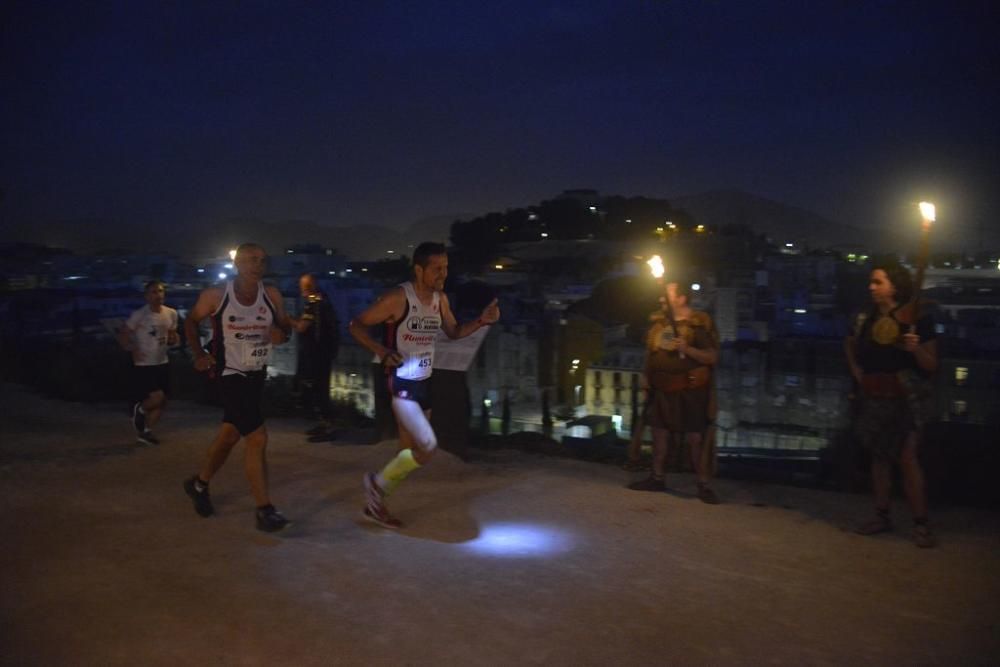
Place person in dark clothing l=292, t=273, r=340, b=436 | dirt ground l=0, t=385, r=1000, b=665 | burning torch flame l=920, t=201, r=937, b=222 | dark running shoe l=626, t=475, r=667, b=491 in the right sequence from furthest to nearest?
person in dark clothing l=292, t=273, r=340, b=436
dark running shoe l=626, t=475, r=667, b=491
burning torch flame l=920, t=201, r=937, b=222
dirt ground l=0, t=385, r=1000, b=665

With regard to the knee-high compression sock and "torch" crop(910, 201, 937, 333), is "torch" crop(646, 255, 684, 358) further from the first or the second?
the knee-high compression sock

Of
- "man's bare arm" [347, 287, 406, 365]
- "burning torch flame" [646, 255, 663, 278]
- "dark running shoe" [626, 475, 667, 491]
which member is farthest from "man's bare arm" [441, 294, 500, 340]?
"dark running shoe" [626, 475, 667, 491]

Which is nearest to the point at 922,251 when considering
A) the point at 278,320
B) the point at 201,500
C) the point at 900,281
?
the point at 900,281

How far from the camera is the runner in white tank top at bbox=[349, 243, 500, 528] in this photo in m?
5.63

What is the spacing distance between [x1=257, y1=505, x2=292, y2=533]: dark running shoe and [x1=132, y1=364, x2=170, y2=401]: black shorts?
3741mm

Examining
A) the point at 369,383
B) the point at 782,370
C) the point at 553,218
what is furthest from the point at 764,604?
the point at 553,218

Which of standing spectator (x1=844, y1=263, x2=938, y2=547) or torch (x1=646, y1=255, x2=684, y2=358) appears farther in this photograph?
torch (x1=646, y1=255, x2=684, y2=358)

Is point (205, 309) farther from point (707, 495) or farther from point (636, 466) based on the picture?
point (636, 466)

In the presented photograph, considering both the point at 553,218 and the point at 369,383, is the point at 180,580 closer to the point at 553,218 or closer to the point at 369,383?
the point at 369,383

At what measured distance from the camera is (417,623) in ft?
13.5

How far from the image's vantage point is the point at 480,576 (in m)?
4.83

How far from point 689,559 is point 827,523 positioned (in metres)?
1.52

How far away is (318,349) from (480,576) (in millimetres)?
5249

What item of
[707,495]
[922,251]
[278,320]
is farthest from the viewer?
[707,495]
